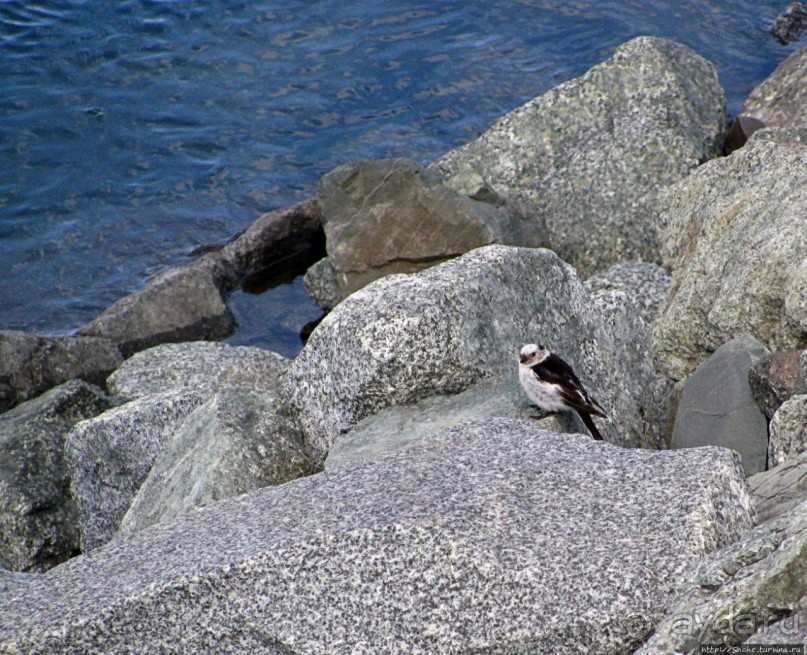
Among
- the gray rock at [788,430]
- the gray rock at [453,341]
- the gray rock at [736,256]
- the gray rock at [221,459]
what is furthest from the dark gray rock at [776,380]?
the gray rock at [221,459]

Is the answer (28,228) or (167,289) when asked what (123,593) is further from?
(28,228)

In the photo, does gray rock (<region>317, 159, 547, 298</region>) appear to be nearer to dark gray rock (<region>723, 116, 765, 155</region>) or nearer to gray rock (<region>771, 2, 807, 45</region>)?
dark gray rock (<region>723, 116, 765, 155</region>)

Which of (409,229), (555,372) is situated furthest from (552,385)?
(409,229)

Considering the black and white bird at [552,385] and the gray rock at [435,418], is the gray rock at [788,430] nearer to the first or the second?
the black and white bird at [552,385]

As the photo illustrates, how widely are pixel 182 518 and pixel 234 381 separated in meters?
3.61

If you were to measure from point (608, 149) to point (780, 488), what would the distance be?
280 inches

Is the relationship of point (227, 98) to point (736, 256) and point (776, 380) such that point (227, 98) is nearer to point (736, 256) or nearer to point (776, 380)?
point (736, 256)

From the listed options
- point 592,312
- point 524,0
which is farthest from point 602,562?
point 524,0

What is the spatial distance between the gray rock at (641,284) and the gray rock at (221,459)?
389 centimetres

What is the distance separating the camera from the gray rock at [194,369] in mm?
9312

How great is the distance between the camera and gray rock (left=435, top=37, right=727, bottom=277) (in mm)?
11312

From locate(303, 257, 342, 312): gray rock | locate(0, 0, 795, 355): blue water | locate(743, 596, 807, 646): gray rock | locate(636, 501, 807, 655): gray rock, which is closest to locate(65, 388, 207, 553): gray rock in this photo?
locate(303, 257, 342, 312): gray rock

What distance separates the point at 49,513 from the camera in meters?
8.34

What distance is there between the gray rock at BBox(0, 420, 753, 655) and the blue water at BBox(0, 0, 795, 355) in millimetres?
7696
